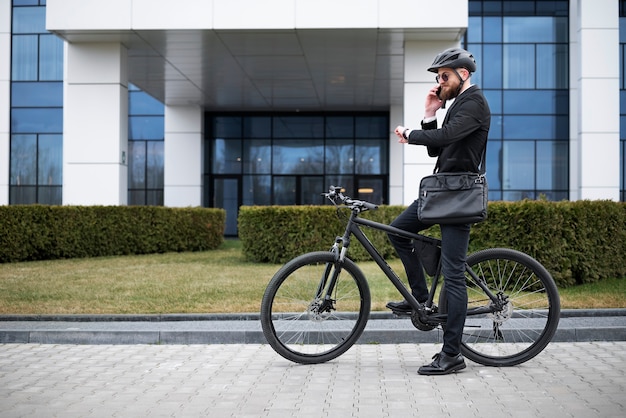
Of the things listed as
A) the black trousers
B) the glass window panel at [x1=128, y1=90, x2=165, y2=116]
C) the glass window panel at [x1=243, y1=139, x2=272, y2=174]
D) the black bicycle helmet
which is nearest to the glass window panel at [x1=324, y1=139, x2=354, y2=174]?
the glass window panel at [x1=243, y1=139, x2=272, y2=174]

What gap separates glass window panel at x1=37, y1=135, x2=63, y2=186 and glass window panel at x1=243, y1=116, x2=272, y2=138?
8287mm

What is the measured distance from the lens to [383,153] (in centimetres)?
2995

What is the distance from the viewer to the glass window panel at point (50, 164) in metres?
32.2

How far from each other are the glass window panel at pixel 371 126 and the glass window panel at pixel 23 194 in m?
14.0

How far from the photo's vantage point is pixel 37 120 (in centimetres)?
3200

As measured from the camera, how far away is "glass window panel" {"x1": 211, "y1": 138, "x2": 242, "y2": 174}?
99.0 feet

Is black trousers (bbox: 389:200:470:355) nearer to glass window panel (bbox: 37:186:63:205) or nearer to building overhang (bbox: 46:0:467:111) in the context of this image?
building overhang (bbox: 46:0:467:111)

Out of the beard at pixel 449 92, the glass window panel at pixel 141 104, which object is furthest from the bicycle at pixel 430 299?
the glass window panel at pixel 141 104

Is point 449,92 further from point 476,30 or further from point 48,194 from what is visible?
point 48,194

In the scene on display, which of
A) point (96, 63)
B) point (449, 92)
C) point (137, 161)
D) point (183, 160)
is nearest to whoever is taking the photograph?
point (449, 92)

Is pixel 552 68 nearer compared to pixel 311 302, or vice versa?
pixel 311 302

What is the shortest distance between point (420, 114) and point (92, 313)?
10298 millimetres

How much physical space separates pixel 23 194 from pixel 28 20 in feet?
24.7

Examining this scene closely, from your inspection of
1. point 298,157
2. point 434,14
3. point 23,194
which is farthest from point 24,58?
point 434,14
